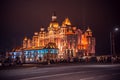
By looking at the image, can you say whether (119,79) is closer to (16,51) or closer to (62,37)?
(62,37)

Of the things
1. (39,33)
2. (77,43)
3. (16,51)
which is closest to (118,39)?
(77,43)

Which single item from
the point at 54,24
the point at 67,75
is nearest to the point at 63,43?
the point at 54,24

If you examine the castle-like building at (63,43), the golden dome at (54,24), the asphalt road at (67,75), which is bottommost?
the asphalt road at (67,75)

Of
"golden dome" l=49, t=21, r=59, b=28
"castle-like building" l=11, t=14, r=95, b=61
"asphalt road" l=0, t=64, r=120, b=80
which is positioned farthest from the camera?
"golden dome" l=49, t=21, r=59, b=28

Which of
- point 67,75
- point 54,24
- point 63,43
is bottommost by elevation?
point 67,75

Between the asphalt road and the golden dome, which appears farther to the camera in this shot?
the golden dome

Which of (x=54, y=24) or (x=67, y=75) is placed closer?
(x=67, y=75)

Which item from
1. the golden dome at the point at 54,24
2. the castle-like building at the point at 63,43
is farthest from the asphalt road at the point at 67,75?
the golden dome at the point at 54,24

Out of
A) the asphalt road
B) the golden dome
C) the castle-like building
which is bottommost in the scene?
the asphalt road

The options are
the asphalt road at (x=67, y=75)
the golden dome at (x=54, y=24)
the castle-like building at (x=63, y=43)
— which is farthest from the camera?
the golden dome at (x=54, y=24)

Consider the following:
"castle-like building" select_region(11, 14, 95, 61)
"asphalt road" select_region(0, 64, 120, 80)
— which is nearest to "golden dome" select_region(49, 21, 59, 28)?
"castle-like building" select_region(11, 14, 95, 61)

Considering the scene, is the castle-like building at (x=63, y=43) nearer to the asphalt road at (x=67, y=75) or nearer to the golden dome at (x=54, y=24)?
the golden dome at (x=54, y=24)

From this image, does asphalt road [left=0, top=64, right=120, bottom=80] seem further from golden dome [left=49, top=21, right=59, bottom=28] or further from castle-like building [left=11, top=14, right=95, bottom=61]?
golden dome [left=49, top=21, right=59, bottom=28]

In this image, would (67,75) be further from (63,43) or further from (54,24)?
(54,24)
